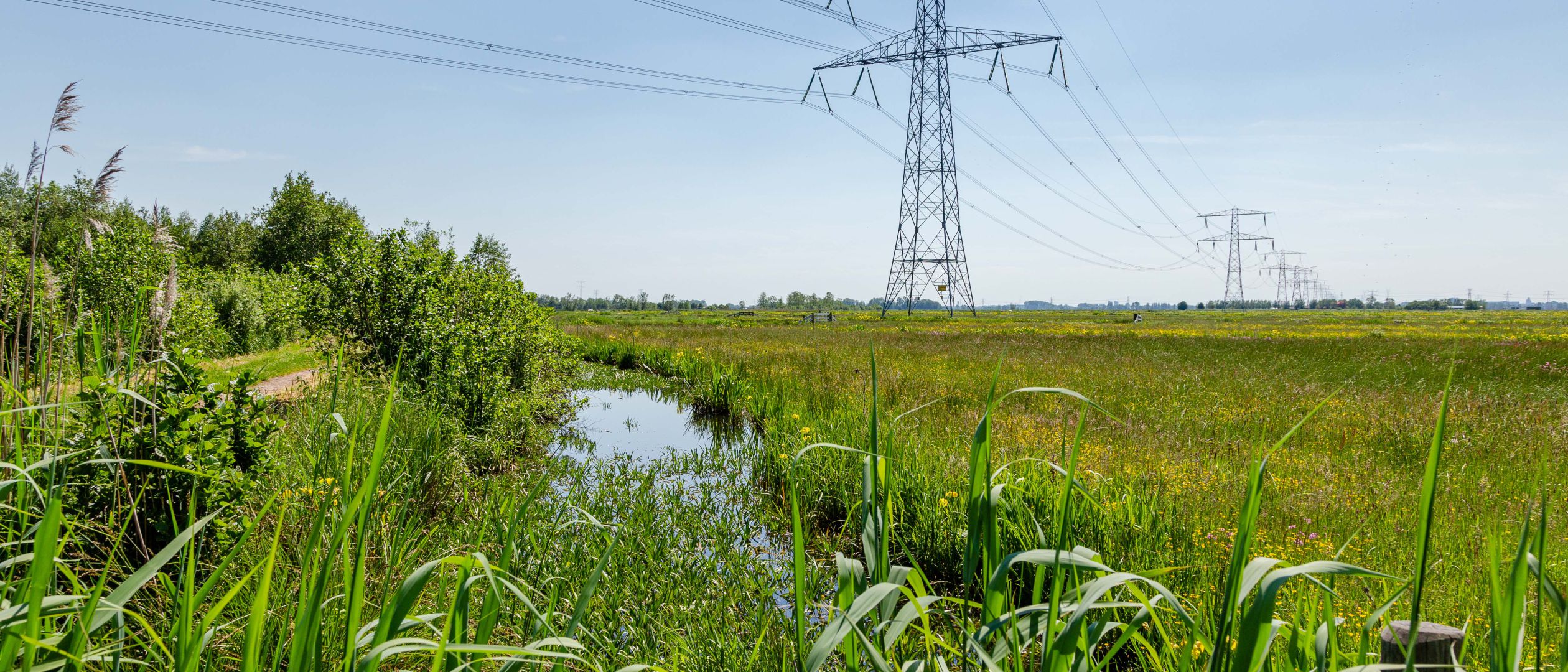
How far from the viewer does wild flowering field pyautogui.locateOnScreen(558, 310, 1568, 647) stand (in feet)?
15.1

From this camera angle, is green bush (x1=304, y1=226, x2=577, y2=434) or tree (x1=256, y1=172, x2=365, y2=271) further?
tree (x1=256, y1=172, x2=365, y2=271)

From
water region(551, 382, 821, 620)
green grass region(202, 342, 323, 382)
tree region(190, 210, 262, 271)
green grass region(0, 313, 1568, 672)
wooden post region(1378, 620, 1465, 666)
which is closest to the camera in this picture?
green grass region(0, 313, 1568, 672)

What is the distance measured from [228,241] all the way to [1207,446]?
63.4 m

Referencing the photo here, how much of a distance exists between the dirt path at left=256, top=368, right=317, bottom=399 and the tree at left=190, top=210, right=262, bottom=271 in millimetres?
43006

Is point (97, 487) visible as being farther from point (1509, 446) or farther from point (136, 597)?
point (1509, 446)

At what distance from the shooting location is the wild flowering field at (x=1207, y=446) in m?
4.60

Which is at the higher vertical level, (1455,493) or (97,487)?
(97,487)

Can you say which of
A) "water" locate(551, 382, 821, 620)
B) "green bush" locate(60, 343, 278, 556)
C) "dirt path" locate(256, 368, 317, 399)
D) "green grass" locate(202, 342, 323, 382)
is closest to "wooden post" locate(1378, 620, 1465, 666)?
"water" locate(551, 382, 821, 620)

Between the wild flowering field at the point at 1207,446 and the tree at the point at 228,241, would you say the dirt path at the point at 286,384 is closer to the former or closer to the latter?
the wild flowering field at the point at 1207,446

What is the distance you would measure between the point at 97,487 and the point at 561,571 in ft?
7.66

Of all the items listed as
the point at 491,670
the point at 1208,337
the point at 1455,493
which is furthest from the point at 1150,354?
the point at 491,670

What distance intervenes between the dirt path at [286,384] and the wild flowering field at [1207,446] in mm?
6096

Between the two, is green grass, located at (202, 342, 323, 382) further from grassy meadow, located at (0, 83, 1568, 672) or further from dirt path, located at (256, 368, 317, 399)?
grassy meadow, located at (0, 83, 1568, 672)

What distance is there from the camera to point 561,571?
14.9 ft
